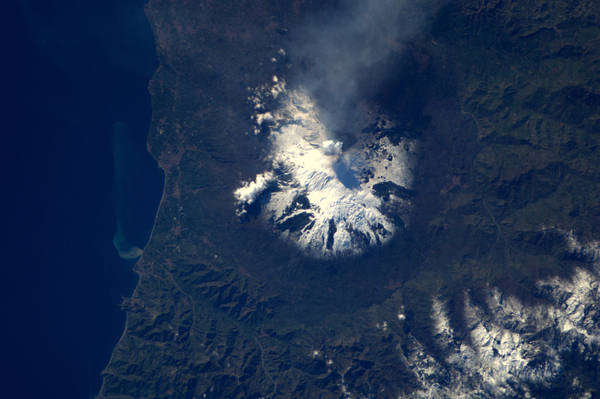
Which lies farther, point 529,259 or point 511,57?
point 511,57

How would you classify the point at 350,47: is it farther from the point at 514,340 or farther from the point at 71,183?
the point at 71,183

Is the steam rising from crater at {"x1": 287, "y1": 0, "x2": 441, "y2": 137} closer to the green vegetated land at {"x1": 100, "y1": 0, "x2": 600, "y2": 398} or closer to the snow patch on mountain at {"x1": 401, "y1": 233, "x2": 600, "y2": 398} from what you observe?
the green vegetated land at {"x1": 100, "y1": 0, "x2": 600, "y2": 398}

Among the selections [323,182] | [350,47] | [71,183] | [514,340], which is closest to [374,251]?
[323,182]

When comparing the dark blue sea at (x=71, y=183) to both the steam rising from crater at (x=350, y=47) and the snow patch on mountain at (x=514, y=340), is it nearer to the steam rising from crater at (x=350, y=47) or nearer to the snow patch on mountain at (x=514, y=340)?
the steam rising from crater at (x=350, y=47)

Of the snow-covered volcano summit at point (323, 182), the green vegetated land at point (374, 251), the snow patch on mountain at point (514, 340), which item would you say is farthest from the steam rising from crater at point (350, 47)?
the snow patch on mountain at point (514, 340)

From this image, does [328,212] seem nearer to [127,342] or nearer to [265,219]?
[265,219]

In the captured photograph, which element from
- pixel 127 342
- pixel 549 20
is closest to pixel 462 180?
pixel 549 20
